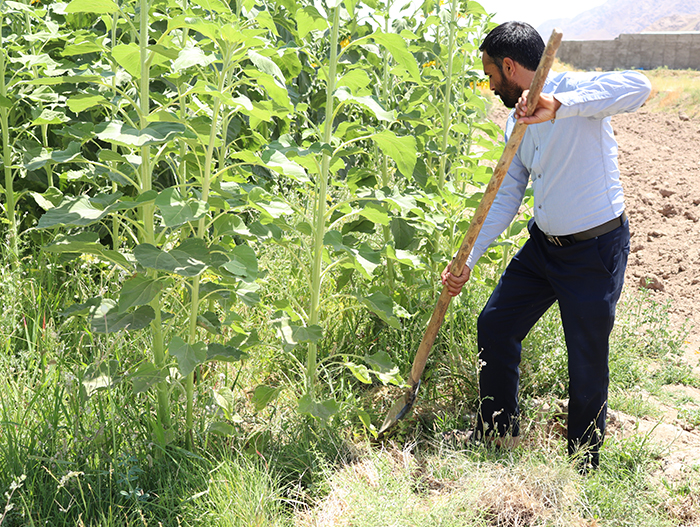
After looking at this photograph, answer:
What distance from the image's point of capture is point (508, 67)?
2340mm

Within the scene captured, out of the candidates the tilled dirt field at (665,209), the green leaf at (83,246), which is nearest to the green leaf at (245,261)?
the green leaf at (83,246)

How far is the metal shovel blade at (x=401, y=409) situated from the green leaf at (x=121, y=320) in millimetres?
1183

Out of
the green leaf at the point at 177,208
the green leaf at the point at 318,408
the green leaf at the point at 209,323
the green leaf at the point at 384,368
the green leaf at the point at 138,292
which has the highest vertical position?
the green leaf at the point at 177,208

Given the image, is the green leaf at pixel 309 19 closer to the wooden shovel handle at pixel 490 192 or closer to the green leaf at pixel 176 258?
the wooden shovel handle at pixel 490 192

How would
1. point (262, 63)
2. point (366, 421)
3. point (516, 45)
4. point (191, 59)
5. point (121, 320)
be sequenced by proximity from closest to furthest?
point (191, 59), point (262, 63), point (121, 320), point (516, 45), point (366, 421)

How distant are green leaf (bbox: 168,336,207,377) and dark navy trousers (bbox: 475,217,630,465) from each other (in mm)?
1233

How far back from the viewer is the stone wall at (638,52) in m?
26.1

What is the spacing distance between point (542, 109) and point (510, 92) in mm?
369

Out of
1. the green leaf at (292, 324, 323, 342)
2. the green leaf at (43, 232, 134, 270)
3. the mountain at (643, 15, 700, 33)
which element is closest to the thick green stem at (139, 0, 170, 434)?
the green leaf at (43, 232, 134, 270)

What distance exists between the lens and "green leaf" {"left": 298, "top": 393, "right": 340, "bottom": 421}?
2.34 meters

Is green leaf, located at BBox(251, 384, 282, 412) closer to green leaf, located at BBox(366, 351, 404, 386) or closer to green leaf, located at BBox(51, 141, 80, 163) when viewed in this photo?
green leaf, located at BBox(366, 351, 404, 386)

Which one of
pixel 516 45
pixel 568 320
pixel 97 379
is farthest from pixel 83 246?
pixel 568 320

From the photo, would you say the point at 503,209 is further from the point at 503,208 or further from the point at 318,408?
the point at 318,408

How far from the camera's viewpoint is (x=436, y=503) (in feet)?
7.08
